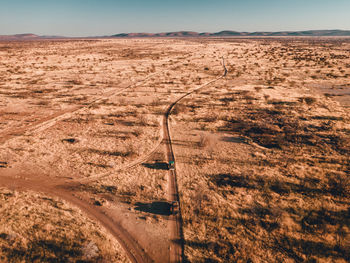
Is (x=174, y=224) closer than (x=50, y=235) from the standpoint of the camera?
No

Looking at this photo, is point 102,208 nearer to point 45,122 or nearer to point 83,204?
point 83,204

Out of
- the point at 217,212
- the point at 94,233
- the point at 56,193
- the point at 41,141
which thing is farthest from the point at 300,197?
the point at 41,141

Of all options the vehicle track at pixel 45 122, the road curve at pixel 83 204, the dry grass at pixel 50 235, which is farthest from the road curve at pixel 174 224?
the vehicle track at pixel 45 122

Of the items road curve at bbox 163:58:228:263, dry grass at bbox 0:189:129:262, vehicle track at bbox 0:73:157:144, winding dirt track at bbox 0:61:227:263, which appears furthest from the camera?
A: vehicle track at bbox 0:73:157:144

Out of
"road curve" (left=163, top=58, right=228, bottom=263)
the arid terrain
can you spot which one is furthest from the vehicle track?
"road curve" (left=163, top=58, right=228, bottom=263)

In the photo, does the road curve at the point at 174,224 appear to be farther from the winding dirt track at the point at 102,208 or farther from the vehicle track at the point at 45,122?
the vehicle track at the point at 45,122

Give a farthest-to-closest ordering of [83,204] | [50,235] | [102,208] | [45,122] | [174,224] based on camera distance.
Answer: [45,122] → [83,204] → [102,208] → [174,224] → [50,235]

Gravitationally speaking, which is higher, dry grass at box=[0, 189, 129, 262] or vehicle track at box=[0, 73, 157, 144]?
vehicle track at box=[0, 73, 157, 144]

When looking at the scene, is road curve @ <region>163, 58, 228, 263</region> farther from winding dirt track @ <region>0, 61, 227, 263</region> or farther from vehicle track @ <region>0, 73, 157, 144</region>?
vehicle track @ <region>0, 73, 157, 144</region>

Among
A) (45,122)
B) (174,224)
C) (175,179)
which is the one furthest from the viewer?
(45,122)

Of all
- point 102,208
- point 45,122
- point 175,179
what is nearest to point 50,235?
point 102,208
